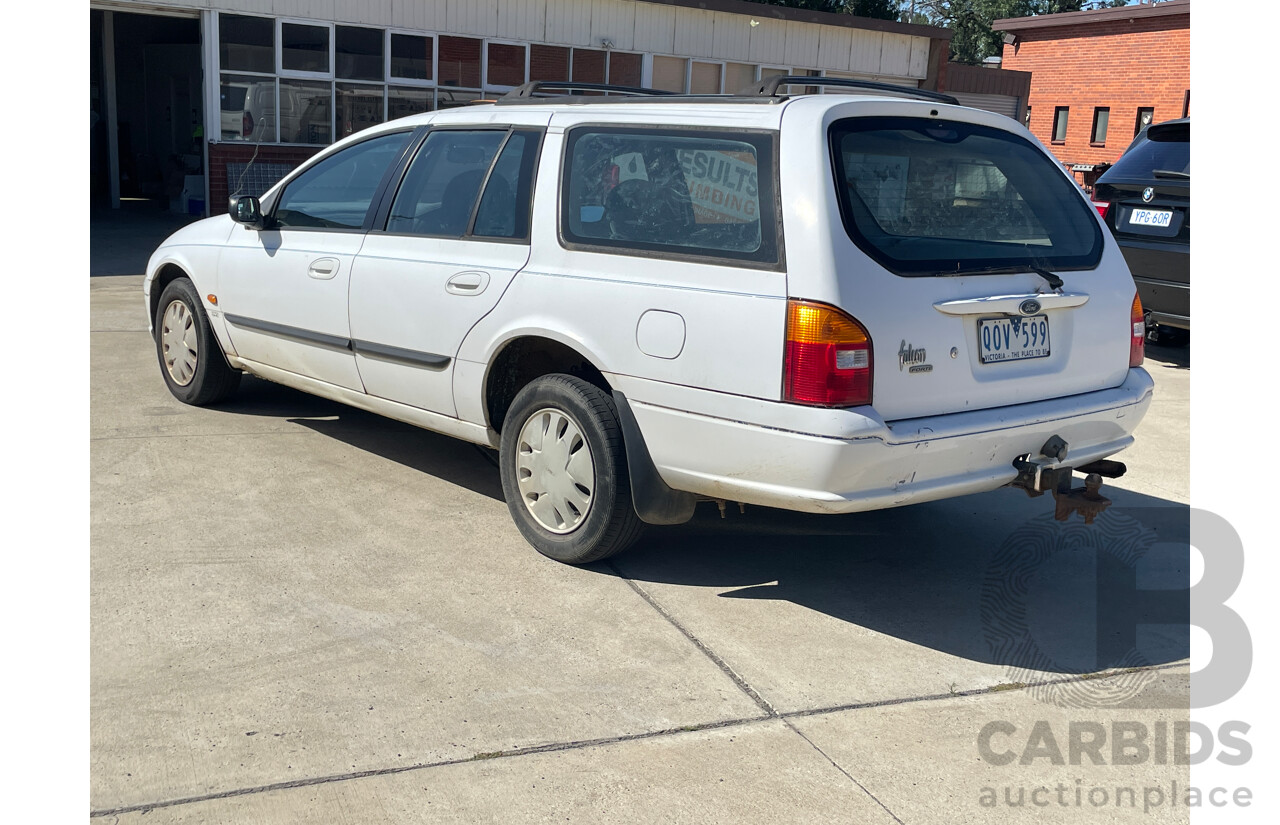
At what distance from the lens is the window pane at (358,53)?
16781 mm

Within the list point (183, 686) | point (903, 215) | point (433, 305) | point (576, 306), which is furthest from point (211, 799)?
point (903, 215)

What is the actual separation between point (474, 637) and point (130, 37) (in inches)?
882

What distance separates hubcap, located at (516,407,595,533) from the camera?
173 inches

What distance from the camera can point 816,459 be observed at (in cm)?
369

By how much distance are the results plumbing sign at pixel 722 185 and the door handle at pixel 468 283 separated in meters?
1.03

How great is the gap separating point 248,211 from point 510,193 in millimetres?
1859

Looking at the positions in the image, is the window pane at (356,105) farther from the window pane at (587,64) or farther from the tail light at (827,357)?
the tail light at (827,357)

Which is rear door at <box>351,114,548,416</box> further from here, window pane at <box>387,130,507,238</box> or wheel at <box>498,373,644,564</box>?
wheel at <box>498,373,644,564</box>

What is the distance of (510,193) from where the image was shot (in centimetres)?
475

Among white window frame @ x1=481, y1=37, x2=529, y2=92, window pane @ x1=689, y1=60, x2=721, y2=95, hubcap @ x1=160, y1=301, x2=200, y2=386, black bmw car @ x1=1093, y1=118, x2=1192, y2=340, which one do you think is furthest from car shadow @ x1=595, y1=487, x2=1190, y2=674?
window pane @ x1=689, y1=60, x2=721, y2=95

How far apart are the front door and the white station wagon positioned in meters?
0.10

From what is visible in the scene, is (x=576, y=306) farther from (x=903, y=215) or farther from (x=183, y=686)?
(x=183, y=686)

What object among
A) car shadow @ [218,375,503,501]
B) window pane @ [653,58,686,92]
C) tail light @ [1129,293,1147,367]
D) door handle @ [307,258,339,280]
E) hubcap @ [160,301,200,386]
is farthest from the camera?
window pane @ [653,58,686,92]

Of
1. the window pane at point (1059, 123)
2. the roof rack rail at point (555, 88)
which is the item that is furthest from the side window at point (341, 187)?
the window pane at point (1059, 123)
